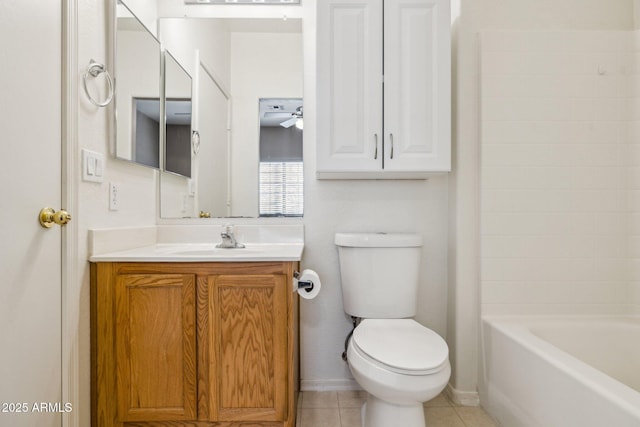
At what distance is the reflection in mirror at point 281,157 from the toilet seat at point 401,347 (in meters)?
0.74

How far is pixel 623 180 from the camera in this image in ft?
5.75

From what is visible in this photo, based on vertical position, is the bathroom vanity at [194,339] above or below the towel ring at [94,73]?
below

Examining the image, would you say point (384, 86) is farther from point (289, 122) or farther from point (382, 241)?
point (382, 241)

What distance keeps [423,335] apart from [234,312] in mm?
776

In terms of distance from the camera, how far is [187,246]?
6.07ft

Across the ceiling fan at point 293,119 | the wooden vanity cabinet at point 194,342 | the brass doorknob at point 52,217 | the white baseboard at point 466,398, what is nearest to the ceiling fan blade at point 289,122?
the ceiling fan at point 293,119

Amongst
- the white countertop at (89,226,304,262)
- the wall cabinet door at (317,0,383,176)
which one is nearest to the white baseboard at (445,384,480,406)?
the white countertop at (89,226,304,262)

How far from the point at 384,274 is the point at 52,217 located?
132cm

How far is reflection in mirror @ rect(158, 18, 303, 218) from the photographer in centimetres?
190

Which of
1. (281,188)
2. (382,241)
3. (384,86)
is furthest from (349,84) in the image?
(382,241)

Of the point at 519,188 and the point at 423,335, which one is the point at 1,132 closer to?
the point at 423,335

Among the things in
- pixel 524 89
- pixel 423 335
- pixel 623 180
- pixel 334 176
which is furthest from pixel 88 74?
pixel 623 180

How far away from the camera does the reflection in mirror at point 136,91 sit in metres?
1.55

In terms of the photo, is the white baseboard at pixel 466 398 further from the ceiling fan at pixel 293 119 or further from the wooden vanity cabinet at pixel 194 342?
the ceiling fan at pixel 293 119
